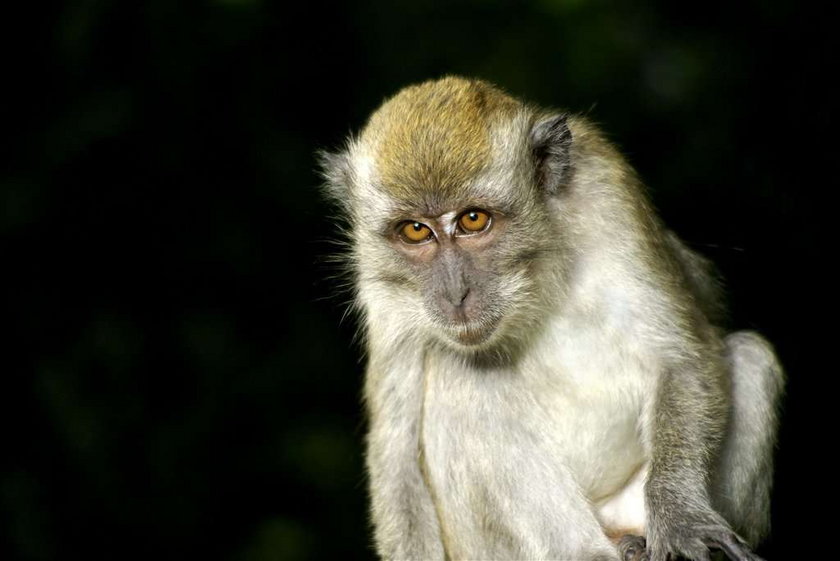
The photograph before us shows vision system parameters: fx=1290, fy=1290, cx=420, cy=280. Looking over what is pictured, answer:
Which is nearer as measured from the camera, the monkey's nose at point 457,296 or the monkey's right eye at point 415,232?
the monkey's nose at point 457,296

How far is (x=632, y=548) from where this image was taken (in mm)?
6945

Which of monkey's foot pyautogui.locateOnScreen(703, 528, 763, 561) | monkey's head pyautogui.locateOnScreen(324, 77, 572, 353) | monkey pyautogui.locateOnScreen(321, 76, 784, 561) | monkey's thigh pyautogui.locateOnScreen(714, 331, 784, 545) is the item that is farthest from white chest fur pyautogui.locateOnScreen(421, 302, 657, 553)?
monkey's foot pyautogui.locateOnScreen(703, 528, 763, 561)

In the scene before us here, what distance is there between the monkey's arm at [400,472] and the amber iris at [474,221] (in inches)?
42.2

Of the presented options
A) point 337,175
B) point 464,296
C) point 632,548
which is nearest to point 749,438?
point 632,548

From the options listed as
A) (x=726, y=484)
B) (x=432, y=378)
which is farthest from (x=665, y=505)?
(x=432, y=378)

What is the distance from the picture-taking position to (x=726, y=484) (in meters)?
7.56

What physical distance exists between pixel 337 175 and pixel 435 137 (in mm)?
1098

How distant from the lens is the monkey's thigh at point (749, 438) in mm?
7578

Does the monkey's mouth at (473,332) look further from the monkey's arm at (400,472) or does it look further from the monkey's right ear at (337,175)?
the monkey's right ear at (337,175)

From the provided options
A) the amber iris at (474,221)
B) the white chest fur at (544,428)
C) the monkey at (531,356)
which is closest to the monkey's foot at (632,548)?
the monkey at (531,356)

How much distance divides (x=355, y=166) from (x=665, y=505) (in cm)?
255

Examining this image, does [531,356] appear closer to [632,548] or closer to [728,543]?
[632,548]

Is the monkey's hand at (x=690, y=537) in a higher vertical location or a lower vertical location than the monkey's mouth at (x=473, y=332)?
lower

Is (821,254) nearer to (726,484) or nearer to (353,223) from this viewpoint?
(726,484)
